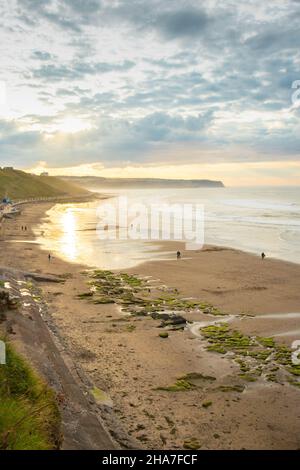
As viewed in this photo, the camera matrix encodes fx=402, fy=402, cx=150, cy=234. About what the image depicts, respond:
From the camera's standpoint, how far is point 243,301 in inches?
1057

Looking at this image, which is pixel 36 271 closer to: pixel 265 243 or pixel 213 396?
pixel 213 396

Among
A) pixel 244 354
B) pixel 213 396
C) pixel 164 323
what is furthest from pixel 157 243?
pixel 213 396

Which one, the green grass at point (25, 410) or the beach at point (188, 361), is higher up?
the green grass at point (25, 410)

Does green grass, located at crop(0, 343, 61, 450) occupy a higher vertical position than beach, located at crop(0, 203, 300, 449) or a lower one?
higher

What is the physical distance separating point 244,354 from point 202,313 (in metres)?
6.00

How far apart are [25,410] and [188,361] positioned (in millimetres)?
8986

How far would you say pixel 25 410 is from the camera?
33.3 feet

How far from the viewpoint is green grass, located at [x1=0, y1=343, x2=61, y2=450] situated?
8.88 metres

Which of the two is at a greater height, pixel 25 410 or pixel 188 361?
pixel 25 410

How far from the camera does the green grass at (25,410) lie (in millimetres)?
8875

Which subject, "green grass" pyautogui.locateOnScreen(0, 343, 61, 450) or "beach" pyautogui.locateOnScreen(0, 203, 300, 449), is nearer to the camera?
"green grass" pyautogui.locateOnScreen(0, 343, 61, 450)

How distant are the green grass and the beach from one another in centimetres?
228

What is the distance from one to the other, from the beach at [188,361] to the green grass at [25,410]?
228cm

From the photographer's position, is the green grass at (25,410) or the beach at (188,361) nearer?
the green grass at (25,410)
